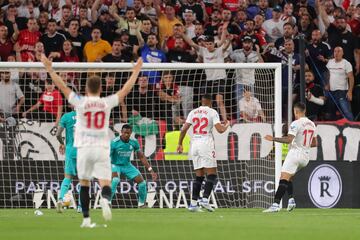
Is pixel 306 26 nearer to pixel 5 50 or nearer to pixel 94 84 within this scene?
pixel 5 50

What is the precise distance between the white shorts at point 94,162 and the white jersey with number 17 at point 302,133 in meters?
6.75

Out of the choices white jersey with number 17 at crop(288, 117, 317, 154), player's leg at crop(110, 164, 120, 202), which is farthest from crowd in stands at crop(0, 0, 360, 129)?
white jersey with number 17 at crop(288, 117, 317, 154)

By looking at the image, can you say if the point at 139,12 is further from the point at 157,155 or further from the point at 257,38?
the point at 157,155

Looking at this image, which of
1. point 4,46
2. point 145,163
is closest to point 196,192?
point 145,163

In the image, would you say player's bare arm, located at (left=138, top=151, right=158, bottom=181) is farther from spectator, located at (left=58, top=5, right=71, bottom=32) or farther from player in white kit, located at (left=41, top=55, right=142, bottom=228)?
player in white kit, located at (left=41, top=55, right=142, bottom=228)

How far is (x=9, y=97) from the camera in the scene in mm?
24797

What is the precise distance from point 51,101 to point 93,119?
9281 mm

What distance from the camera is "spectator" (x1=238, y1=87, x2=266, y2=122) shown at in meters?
25.0

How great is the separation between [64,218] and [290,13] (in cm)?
1211

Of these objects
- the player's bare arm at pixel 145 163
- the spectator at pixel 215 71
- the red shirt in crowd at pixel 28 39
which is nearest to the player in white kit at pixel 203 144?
the player's bare arm at pixel 145 163

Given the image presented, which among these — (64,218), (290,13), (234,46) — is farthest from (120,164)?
(290,13)

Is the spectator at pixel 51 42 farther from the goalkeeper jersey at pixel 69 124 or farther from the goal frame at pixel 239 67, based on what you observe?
the goalkeeper jersey at pixel 69 124

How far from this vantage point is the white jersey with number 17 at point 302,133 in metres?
21.9

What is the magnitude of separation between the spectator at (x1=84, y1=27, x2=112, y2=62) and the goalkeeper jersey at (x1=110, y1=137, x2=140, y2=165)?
13.8ft
